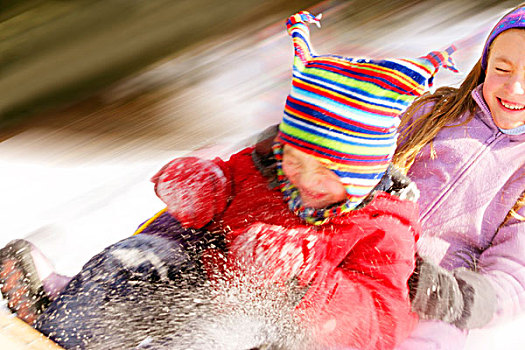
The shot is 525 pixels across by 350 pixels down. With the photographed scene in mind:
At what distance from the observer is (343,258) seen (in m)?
0.42

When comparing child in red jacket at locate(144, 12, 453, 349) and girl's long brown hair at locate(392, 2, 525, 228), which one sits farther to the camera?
girl's long brown hair at locate(392, 2, 525, 228)

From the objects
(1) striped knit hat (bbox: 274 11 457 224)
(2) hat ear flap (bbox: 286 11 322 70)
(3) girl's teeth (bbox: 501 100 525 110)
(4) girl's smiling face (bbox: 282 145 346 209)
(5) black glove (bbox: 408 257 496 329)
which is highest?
(2) hat ear flap (bbox: 286 11 322 70)

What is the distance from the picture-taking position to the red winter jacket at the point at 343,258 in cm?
41

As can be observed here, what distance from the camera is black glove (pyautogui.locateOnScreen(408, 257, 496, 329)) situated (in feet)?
1.36

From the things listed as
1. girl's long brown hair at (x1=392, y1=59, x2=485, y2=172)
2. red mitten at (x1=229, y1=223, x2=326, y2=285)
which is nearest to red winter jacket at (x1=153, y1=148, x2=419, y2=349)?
red mitten at (x1=229, y1=223, x2=326, y2=285)

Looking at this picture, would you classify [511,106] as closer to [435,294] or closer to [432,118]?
[432,118]

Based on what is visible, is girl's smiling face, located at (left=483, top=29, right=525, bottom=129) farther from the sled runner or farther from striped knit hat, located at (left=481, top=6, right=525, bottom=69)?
the sled runner

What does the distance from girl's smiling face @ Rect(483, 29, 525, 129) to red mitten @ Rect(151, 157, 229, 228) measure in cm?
29

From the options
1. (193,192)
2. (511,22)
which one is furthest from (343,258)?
(511,22)

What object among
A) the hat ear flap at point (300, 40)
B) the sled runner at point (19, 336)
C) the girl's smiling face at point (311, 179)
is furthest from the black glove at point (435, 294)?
the sled runner at point (19, 336)

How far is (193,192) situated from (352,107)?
0.17 meters

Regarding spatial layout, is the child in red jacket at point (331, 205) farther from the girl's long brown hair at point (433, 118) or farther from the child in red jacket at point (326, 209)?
the girl's long brown hair at point (433, 118)

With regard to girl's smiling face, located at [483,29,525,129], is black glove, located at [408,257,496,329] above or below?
below

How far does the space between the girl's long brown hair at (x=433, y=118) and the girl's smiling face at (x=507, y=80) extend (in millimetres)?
35
